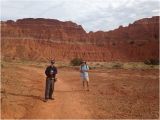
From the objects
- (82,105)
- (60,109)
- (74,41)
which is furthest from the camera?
(74,41)

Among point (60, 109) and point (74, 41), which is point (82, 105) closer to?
point (60, 109)

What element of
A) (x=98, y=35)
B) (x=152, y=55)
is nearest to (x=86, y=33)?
(x=98, y=35)

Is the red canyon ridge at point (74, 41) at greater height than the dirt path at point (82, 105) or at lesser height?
greater

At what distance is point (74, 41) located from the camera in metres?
116

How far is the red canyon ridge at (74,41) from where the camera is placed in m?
104

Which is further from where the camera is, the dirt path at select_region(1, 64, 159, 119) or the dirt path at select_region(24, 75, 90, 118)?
the dirt path at select_region(1, 64, 159, 119)

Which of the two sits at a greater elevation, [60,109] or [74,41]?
[74,41]

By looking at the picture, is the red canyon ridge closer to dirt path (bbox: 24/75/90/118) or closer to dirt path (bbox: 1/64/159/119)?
dirt path (bbox: 1/64/159/119)

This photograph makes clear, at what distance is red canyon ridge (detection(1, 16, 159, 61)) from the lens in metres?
104

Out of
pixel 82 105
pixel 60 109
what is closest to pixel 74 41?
pixel 82 105

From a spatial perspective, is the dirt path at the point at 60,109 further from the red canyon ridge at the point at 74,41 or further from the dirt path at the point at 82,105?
the red canyon ridge at the point at 74,41

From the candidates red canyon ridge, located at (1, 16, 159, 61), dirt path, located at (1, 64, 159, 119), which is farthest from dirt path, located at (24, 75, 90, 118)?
red canyon ridge, located at (1, 16, 159, 61)

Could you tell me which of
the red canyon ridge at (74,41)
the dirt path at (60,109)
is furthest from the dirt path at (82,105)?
the red canyon ridge at (74,41)

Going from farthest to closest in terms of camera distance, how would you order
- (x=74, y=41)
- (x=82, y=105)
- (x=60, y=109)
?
(x=74, y=41) < (x=82, y=105) < (x=60, y=109)
